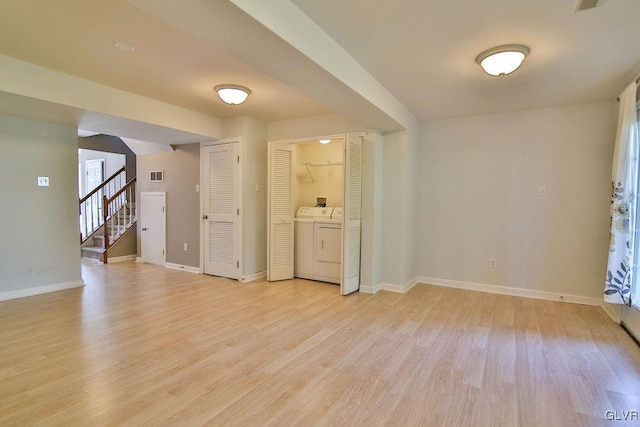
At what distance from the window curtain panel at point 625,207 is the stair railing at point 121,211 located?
25.0ft

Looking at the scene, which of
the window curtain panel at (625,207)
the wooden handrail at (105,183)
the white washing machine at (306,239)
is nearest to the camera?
the window curtain panel at (625,207)

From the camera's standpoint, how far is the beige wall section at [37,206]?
3.87 metres

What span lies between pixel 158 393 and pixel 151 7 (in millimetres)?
2282

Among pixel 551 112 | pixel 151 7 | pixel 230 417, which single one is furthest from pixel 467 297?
pixel 151 7

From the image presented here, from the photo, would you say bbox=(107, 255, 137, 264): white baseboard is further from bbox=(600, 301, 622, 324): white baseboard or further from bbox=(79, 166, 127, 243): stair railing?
bbox=(600, 301, 622, 324): white baseboard

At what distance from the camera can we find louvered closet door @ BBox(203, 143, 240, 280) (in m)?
4.91

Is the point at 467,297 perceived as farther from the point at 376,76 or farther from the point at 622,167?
the point at 376,76

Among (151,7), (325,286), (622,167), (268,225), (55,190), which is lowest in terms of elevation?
(325,286)

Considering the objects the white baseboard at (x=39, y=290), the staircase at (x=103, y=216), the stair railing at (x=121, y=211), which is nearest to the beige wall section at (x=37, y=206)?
the white baseboard at (x=39, y=290)

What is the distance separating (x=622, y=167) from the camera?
10.3ft

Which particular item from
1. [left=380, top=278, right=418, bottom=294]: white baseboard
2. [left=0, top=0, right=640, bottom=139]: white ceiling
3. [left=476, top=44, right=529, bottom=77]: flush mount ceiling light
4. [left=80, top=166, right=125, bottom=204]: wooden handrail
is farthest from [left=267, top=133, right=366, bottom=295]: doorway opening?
[left=80, top=166, right=125, bottom=204]: wooden handrail

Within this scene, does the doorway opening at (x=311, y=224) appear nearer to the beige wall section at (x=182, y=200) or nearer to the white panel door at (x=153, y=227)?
the beige wall section at (x=182, y=200)

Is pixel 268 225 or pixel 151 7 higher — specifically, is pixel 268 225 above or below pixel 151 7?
below

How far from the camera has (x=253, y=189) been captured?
4961 millimetres
